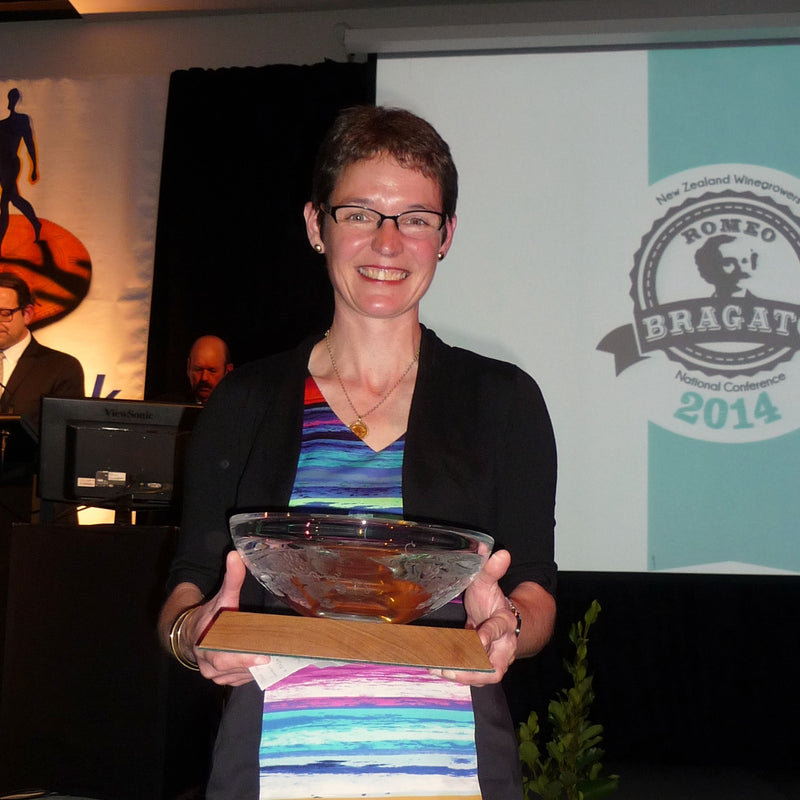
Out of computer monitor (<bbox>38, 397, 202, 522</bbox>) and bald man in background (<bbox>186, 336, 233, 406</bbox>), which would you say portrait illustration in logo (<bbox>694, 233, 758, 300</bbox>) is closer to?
computer monitor (<bbox>38, 397, 202, 522</bbox>)

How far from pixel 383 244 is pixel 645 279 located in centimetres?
203

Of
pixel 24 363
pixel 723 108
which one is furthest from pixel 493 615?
pixel 24 363

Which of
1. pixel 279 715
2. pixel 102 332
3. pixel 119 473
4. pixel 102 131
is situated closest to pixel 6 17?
pixel 102 131

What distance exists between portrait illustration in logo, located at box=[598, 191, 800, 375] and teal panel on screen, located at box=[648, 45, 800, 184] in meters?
0.15

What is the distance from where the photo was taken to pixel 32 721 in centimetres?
202

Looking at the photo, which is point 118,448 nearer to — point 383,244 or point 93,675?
point 93,675

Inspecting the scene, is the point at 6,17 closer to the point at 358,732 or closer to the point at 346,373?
the point at 346,373

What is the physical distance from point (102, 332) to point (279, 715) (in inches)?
166

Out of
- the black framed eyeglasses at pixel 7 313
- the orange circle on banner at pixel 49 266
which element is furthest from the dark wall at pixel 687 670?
the black framed eyeglasses at pixel 7 313

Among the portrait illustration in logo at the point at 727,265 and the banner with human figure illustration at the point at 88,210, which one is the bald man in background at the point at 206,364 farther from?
the portrait illustration in logo at the point at 727,265

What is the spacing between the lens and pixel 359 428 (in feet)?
3.82

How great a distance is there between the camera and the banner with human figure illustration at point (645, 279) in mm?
2930

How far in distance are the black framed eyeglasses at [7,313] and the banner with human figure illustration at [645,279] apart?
2.86 metres

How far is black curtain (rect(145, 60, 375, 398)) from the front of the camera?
4555mm
